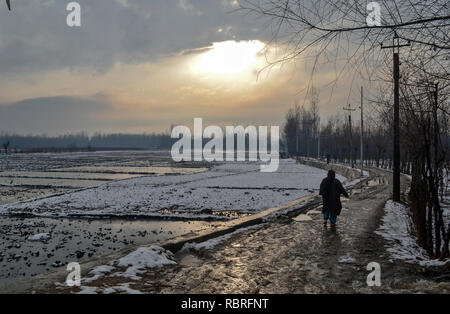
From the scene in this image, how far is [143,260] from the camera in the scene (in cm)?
686

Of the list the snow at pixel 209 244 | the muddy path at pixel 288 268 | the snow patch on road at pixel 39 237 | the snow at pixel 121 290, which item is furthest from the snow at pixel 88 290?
the snow patch on road at pixel 39 237

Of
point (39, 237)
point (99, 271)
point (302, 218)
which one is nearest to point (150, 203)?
point (39, 237)

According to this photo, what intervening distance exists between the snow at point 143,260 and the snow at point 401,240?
4.40 meters

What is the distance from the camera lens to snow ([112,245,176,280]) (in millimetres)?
6370

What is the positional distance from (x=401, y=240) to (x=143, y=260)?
595cm

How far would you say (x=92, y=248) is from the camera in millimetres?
9680

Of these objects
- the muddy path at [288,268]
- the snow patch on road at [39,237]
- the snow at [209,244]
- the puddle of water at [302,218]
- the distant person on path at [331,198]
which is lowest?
the snow patch on road at [39,237]

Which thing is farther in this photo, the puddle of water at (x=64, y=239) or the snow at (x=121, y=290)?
the puddle of water at (x=64, y=239)

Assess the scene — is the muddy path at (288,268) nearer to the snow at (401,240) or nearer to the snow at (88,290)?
the snow at (88,290)

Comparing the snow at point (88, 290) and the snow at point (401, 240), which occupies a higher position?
the snow at point (88, 290)

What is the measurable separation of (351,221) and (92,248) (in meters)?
7.48

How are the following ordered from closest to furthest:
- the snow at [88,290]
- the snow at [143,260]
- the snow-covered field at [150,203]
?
the snow at [88,290] → the snow at [143,260] → the snow-covered field at [150,203]

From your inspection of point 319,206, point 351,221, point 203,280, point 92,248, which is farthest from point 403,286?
point 319,206

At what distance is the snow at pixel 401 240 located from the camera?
7.05m
